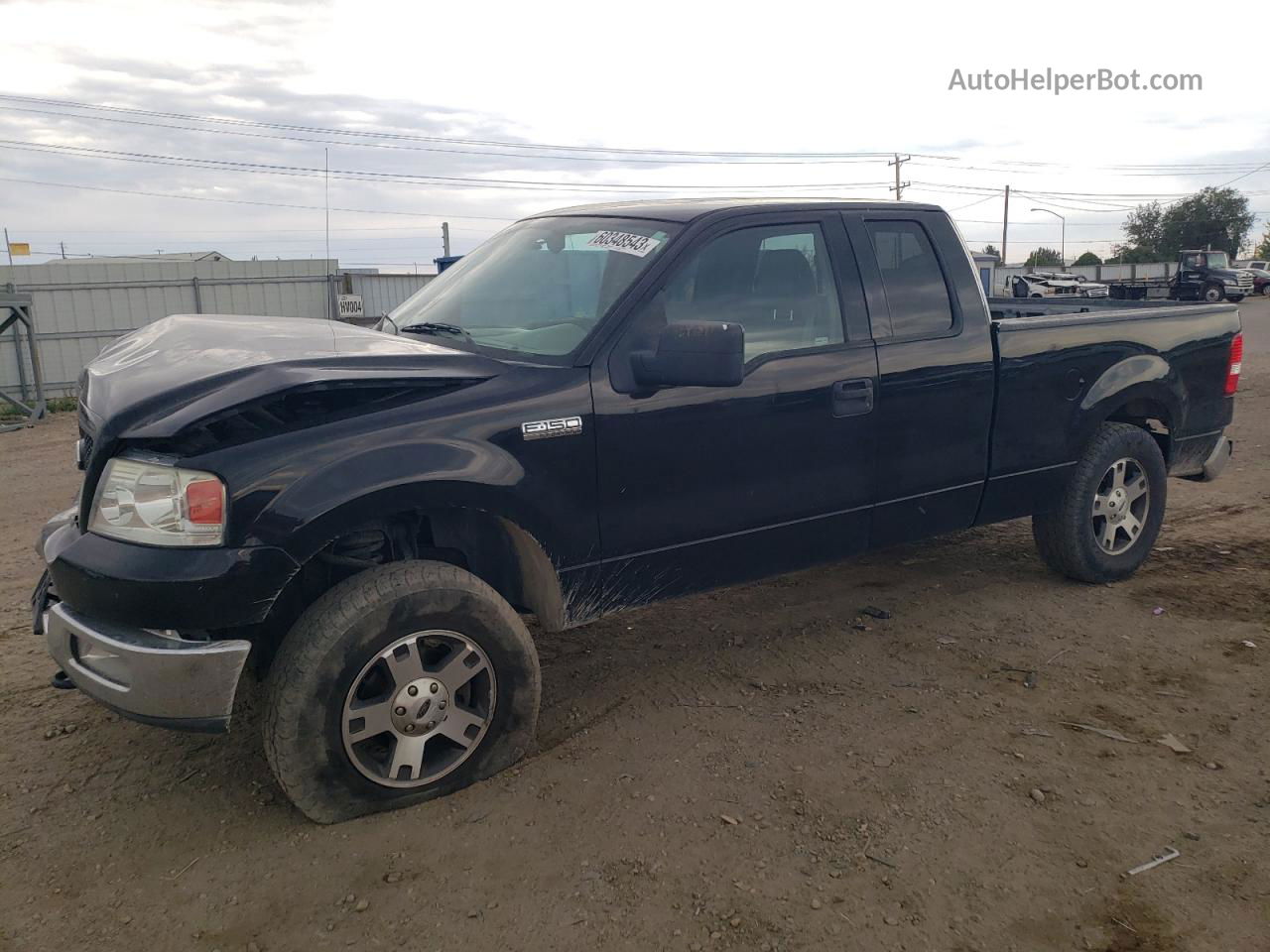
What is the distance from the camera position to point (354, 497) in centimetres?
286

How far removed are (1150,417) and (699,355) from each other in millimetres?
3205

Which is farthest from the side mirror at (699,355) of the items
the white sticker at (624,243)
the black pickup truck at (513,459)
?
the white sticker at (624,243)

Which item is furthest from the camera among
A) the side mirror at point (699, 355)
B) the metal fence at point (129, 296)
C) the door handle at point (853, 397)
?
the metal fence at point (129, 296)

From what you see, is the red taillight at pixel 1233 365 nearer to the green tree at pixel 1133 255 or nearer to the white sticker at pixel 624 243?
the white sticker at pixel 624 243

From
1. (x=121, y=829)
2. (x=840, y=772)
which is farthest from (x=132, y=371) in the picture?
(x=840, y=772)

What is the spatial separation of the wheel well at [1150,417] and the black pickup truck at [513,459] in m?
0.25

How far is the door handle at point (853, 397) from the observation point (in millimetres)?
3869

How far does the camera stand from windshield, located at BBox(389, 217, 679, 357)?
139 inches

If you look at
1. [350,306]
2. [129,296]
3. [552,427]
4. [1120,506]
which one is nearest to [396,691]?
[552,427]

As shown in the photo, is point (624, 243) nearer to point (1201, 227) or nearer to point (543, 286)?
point (543, 286)

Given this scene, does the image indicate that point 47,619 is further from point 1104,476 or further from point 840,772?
point 1104,476

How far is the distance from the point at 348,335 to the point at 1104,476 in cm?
375

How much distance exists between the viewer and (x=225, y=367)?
9.64 feet

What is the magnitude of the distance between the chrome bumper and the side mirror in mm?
1549
